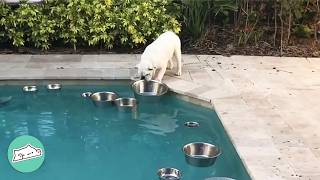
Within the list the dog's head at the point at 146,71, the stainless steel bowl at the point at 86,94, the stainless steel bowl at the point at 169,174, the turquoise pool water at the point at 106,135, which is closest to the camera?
the stainless steel bowl at the point at 169,174

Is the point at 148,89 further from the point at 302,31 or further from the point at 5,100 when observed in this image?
the point at 302,31

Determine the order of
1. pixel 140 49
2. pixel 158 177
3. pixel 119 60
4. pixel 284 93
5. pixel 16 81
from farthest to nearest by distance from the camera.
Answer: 1. pixel 140 49
2. pixel 119 60
3. pixel 16 81
4. pixel 284 93
5. pixel 158 177

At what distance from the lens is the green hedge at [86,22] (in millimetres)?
6957

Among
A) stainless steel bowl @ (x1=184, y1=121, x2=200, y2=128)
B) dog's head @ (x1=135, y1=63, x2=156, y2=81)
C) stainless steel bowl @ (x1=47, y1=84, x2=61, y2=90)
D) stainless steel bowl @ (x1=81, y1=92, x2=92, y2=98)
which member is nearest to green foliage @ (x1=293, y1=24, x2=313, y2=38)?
dog's head @ (x1=135, y1=63, x2=156, y2=81)

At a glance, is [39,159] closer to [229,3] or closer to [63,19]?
[63,19]

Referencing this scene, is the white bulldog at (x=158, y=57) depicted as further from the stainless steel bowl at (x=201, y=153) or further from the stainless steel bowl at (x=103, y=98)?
the stainless steel bowl at (x=201, y=153)

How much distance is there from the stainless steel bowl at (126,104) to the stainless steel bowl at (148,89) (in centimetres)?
16

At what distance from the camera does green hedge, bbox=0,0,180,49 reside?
696 centimetres

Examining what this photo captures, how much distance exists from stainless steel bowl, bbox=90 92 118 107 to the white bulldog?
1.38ft

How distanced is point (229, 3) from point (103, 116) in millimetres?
3264

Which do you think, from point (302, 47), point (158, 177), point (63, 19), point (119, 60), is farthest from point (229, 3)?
point (158, 177)

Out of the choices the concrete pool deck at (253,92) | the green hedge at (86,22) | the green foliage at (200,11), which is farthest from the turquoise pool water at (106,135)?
the green foliage at (200,11)

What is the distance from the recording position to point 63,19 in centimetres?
703

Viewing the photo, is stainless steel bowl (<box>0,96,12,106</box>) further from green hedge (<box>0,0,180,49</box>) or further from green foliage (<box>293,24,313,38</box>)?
green foliage (<box>293,24,313,38</box>)
